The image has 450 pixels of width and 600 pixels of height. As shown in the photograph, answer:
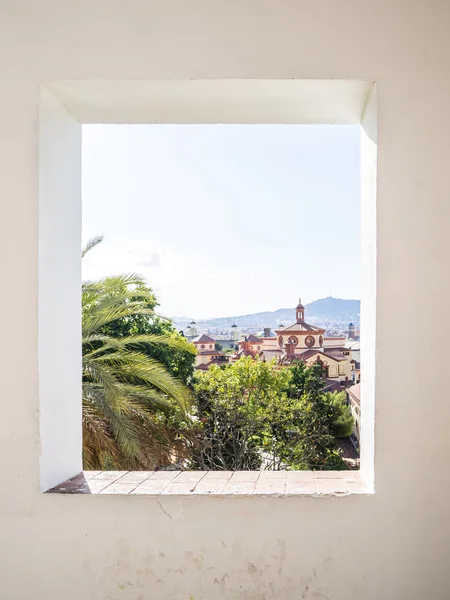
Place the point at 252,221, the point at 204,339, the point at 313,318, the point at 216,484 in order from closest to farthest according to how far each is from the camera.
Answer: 1. the point at 216,484
2. the point at 313,318
3. the point at 204,339
4. the point at 252,221

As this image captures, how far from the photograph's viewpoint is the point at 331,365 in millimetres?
6938

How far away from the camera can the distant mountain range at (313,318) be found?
4.50 meters

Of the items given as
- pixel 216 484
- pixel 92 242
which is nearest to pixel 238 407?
pixel 92 242

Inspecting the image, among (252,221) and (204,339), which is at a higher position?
(252,221)

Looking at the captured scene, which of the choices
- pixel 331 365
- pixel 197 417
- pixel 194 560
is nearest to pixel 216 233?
pixel 197 417

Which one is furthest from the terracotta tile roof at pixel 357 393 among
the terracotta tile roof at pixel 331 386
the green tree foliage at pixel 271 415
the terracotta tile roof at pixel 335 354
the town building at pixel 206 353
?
the green tree foliage at pixel 271 415

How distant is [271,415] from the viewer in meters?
9.24

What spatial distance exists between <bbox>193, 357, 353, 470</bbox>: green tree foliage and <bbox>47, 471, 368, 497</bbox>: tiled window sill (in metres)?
6.76

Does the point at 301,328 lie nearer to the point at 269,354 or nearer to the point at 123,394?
the point at 123,394

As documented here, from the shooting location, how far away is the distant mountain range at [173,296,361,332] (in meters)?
4.50
